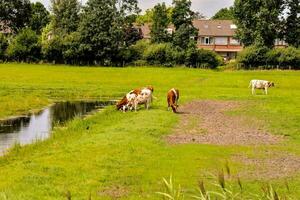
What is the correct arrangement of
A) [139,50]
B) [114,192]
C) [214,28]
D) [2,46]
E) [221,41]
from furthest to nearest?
[214,28] → [221,41] → [2,46] → [139,50] → [114,192]

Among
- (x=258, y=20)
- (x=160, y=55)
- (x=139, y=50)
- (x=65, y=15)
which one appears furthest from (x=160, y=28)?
(x=65, y=15)

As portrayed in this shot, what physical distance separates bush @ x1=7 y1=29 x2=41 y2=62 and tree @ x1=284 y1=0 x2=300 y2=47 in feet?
139

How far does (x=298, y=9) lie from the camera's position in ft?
308

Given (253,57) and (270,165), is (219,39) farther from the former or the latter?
(270,165)

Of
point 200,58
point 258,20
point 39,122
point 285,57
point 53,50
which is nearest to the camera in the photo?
point 39,122

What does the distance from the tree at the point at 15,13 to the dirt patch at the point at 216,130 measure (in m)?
90.1

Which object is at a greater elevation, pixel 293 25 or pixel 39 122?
pixel 293 25

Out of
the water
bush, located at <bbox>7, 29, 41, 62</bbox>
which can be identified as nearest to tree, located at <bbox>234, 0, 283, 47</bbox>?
bush, located at <bbox>7, 29, 41, 62</bbox>

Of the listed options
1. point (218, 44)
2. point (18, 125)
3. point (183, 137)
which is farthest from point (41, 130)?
point (218, 44)

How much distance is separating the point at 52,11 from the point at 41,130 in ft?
271

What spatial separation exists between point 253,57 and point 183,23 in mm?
14906

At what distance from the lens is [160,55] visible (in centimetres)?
8556

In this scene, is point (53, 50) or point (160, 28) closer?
point (53, 50)

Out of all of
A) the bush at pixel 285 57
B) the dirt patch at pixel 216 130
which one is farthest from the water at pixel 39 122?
the bush at pixel 285 57
